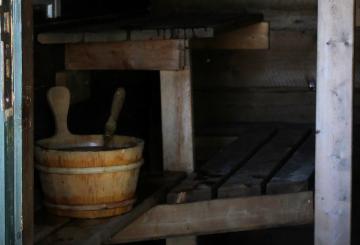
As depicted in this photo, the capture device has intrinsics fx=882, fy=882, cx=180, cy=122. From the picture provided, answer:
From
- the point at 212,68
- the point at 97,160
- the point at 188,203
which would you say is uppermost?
the point at 212,68

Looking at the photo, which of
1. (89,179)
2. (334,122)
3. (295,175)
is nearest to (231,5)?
(295,175)

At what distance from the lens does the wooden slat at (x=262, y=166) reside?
3.49m

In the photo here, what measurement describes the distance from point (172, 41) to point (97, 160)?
82 centimetres

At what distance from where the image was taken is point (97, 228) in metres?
3.02

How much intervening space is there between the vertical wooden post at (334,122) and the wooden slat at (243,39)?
56.8 inches

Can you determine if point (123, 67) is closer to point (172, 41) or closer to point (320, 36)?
point (172, 41)

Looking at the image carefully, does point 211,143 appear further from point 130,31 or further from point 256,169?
point 130,31

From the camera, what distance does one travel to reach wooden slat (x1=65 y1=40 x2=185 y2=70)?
367 cm

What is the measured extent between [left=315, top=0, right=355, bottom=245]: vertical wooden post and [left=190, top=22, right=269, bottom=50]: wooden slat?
4.73ft

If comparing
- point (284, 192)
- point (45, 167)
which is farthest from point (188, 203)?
point (45, 167)

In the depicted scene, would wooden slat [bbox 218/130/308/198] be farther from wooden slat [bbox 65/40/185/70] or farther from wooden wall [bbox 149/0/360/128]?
wooden slat [bbox 65/40/185/70]

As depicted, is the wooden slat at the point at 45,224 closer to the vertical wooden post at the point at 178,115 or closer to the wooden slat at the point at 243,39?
the vertical wooden post at the point at 178,115

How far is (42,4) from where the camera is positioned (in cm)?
368

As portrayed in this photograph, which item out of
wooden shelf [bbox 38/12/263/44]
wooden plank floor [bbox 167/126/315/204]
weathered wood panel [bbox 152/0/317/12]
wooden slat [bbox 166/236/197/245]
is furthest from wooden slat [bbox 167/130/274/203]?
weathered wood panel [bbox 152/0/317/12]
